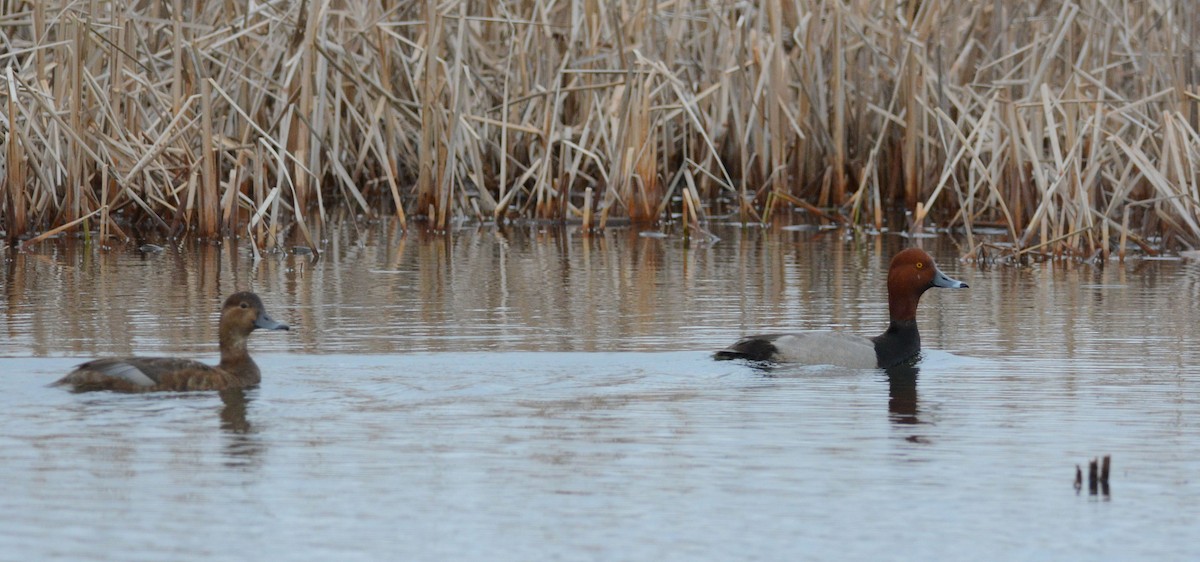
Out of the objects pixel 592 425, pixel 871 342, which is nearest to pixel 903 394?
pixel 871 342

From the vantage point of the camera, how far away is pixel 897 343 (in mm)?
8258

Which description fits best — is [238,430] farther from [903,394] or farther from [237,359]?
[903,394]

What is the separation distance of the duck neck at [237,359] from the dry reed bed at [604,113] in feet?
13.8

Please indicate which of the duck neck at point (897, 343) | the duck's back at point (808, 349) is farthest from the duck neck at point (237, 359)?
the duck neck at point (897, 343)

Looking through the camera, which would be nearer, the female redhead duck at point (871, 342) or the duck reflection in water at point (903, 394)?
the duck reflection in water at point (903, 394)

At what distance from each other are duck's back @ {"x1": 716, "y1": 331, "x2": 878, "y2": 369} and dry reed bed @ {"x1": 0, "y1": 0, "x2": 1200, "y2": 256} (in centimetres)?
348

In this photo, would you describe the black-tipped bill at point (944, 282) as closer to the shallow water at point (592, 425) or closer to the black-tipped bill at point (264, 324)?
the shallow water at point (592, 425)

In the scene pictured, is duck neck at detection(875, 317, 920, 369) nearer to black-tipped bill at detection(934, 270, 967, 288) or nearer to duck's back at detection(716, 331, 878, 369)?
duck's back at detection(716, 331, 878, 369)

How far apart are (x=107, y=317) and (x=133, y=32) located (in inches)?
167

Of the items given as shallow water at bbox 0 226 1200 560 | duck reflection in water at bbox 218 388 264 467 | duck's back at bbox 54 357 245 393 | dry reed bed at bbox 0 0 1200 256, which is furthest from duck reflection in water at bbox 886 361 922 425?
dry reed bed at bbox 0 0 1200 256

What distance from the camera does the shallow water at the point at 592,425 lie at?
187 inches

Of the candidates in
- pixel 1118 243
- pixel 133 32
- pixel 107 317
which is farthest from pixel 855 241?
pixel 107 317

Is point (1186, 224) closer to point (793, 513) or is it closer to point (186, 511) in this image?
point (793, 513)

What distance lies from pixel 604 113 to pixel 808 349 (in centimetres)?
628
